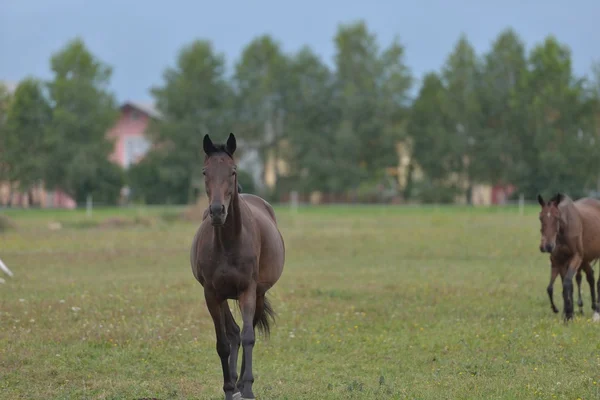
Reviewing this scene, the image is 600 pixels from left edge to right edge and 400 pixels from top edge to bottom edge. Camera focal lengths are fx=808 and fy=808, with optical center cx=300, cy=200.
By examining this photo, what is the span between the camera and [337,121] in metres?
66.5

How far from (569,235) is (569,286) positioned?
84cm

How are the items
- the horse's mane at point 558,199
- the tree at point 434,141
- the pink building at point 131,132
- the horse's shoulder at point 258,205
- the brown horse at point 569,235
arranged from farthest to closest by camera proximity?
the pink building at point 131,132 → the tree at point 434,141 → the horse's mane at point 558,199 → the brown horse at point 569,235 → the horse's shoulder at point 258,205

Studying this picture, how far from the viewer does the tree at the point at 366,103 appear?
2515 inches

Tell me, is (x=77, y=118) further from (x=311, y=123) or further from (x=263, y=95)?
(x=311, y=123)

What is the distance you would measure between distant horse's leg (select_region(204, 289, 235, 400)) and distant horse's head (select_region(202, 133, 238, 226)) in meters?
1.15

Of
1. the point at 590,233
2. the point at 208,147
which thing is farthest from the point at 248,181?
the point at 208,147

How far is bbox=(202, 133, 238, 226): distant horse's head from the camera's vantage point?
711 cm

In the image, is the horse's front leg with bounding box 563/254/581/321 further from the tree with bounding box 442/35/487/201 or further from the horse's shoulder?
the tree with bounding box 442/35/487/201

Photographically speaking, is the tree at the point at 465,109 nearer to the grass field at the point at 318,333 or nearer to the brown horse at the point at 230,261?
the grass field at the point at 318,333

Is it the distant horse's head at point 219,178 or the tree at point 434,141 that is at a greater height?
the tree at point 434,141

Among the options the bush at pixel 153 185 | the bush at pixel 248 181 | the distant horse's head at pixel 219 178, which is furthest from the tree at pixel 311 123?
the distant horse's head at pixel 219 178

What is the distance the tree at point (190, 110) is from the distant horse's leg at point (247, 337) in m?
57.1

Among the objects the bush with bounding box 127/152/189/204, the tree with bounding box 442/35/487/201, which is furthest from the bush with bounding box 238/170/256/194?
the tree with bounding box 442/35/487/201

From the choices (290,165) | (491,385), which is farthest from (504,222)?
(290,165)
